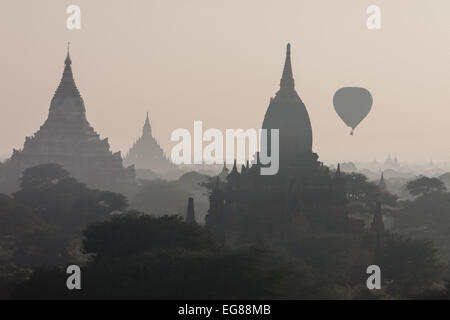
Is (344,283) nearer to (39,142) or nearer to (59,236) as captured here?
(59,236)

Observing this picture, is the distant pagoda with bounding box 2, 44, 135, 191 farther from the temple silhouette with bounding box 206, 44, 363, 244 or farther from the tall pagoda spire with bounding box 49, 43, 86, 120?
the temple silhouette with bounding box 206, 44, 363, 244

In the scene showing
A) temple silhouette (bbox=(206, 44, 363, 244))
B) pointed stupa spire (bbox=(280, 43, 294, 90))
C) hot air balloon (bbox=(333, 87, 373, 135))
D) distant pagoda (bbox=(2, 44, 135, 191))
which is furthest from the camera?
distant pagoda (bbox=(2, 44, 135, 191))

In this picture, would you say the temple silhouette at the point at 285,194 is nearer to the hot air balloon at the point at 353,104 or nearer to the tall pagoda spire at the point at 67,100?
the hot air balloon at the point at 353,104

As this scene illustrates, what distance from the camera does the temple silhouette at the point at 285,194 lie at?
251ft

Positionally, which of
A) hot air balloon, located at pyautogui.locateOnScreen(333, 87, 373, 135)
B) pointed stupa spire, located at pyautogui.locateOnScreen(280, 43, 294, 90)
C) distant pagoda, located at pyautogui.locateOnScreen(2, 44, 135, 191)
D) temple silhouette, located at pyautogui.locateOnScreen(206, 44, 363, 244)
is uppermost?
distant pagoda, located at pyautogui.locateOnScreen(2, 44, 135, 191)

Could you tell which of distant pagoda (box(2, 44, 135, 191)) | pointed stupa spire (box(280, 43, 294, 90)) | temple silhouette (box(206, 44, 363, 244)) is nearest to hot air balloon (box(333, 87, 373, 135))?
temple silhouette (box(206, 44, 363, 244))

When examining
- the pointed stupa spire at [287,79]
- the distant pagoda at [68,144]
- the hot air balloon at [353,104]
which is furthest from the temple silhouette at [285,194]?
the distant pagoda at [68,144]

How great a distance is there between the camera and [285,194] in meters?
79.7

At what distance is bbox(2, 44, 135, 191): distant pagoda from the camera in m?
166

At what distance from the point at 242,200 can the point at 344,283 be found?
2501cm

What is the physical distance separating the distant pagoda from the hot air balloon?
56.8m

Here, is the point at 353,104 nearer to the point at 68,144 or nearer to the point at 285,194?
the point at 285,194

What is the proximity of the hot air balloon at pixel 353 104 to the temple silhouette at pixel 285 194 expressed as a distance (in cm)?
3160

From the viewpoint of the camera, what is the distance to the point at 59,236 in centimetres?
8344
